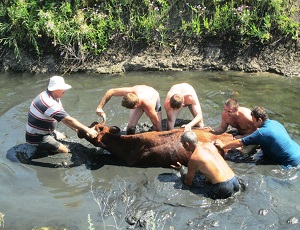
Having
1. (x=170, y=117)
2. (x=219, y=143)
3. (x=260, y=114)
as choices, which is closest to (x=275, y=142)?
(x=260, y=114)

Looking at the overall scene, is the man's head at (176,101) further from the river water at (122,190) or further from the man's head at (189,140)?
the man's head at (189,140)

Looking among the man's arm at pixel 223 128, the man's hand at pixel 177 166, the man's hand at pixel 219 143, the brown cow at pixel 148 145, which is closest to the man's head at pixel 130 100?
the brown cow at pixel 148 145

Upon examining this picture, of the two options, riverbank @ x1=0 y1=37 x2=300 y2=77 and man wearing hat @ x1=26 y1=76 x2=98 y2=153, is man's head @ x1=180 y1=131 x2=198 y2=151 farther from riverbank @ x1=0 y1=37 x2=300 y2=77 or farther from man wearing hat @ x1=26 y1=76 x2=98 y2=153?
riverbank @ x1=0 y1=37 x2=300 y2=77

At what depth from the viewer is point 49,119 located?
7.68m

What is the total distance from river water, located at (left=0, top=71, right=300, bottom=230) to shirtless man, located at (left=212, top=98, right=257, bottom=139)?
0.69 metres

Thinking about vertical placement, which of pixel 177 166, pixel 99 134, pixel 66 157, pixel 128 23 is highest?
pixel 128 23

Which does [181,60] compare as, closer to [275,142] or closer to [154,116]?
[154,116]

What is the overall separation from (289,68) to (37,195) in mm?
6683

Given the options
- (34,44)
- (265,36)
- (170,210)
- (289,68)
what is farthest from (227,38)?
(170,210)

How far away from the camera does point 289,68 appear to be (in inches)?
430

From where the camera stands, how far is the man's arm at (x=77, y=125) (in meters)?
7.36

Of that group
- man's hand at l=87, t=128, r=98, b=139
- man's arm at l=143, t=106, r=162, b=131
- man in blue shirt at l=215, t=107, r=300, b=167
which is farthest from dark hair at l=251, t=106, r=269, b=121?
man's hand at l=87, t=128, r=98, b=139

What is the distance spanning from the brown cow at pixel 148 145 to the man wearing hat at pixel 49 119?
30 cm

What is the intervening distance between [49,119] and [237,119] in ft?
10.5
